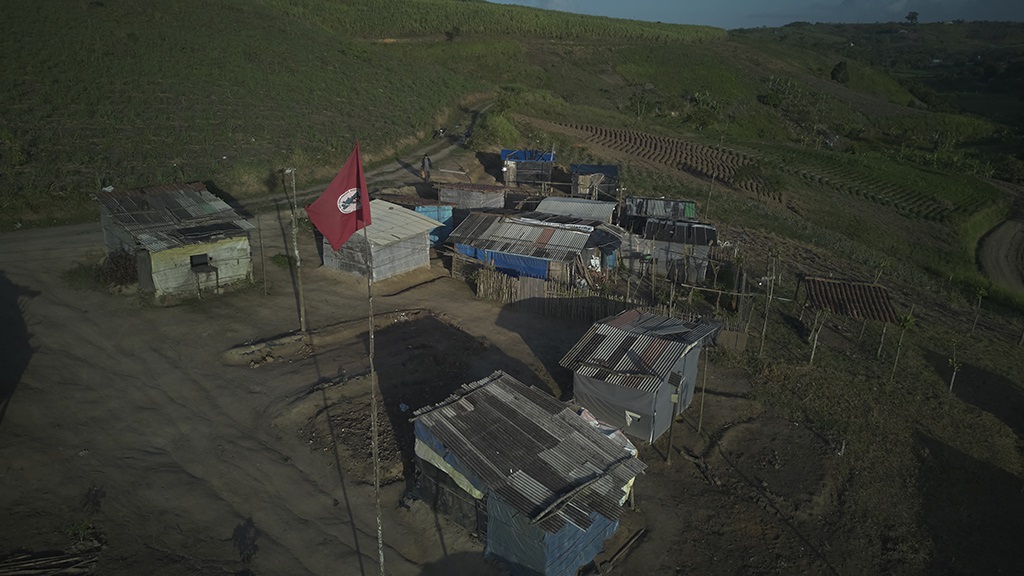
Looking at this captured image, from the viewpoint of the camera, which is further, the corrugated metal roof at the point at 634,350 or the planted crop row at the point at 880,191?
the planted crop row at the point at 880,191

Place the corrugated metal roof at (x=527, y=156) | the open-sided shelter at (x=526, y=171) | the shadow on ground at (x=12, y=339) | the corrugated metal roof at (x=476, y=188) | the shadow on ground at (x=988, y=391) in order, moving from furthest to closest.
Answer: the corrugated metal roof at (x=527, y=156), the open-sided shelter at (x=526, y=171), the corrugated metal roof at (x=476, y=188), the shadow on ground at (x=988, y=391), the shadow on ground at (x=12, y=339)

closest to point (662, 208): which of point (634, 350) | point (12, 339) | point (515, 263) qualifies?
point (515, 263)

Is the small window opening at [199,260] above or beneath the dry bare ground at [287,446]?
above

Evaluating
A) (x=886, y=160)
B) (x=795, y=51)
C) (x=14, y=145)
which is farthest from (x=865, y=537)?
(x=795, y=51)

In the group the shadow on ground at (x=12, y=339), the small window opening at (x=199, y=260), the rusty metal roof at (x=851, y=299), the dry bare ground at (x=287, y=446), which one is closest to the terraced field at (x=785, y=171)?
the rusty metal roof at (x=851, y=299)

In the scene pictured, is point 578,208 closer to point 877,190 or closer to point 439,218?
point 439,218

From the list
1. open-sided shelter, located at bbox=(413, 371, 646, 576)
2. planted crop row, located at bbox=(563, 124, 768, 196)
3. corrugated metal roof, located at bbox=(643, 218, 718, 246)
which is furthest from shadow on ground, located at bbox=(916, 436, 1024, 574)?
planted crop row, located at bbox=(563, 124, 768, 196)

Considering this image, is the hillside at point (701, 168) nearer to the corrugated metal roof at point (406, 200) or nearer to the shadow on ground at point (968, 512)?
the shadow on ground at point (968, 512)
